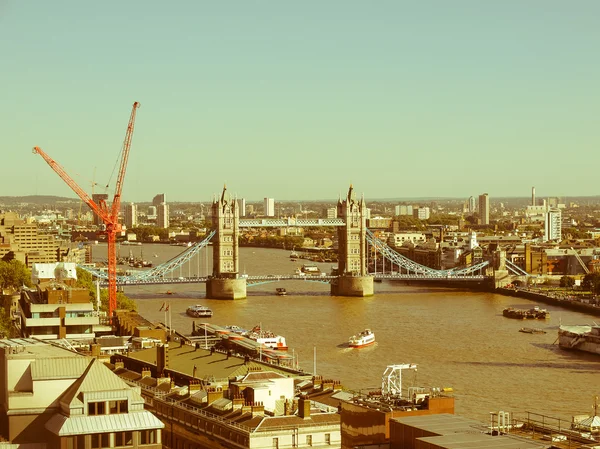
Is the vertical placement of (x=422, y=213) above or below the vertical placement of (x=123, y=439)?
above

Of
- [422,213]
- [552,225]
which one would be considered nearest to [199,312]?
[552,225]

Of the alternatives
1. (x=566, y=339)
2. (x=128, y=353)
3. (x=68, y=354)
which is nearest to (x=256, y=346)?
(x=128, y=353)

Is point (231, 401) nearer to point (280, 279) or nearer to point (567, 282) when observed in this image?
point (280, 279)

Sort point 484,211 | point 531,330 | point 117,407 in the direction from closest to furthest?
point 117,407 → point 531,330 → point 484,211

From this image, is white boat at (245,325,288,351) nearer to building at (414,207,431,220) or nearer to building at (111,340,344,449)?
building at (111,340,344,449)

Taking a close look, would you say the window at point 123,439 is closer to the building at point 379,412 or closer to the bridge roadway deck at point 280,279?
the building at point 379,412

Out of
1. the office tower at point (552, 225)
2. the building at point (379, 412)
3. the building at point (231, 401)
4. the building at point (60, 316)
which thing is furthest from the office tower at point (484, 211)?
the building at point (379, 412)
